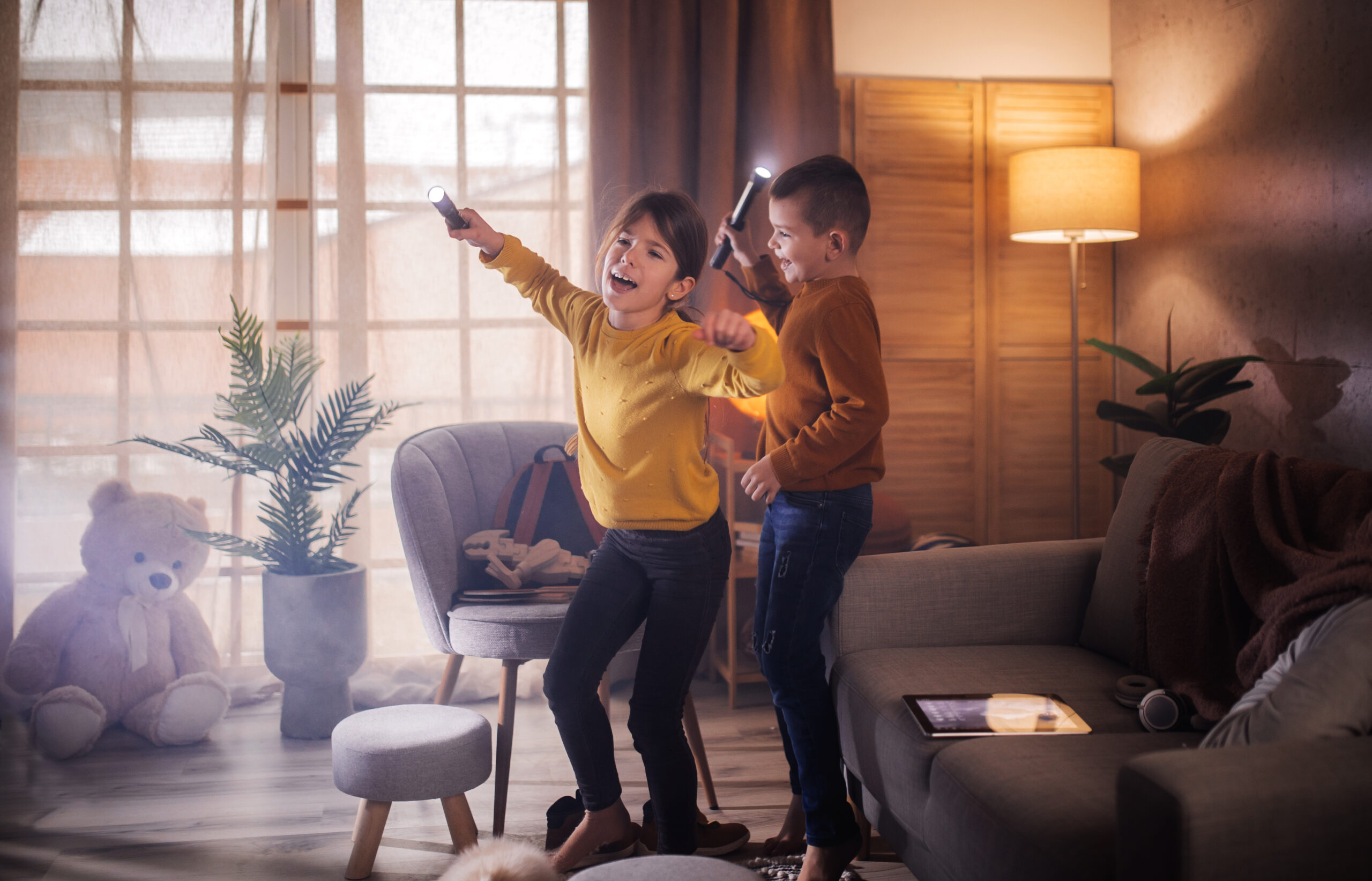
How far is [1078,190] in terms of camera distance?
2775 millimetres

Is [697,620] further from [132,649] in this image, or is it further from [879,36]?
[879,36]

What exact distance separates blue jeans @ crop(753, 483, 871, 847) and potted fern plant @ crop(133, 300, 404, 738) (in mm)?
1380

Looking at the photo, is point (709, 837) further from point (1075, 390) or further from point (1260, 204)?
point (1260, 204)

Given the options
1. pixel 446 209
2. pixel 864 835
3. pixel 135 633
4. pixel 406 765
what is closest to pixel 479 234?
pixel 446 209

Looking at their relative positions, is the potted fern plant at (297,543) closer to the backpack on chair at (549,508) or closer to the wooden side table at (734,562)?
the backpack on chair at (549,508)

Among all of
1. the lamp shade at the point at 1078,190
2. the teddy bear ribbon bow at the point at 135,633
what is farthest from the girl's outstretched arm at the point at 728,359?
the teddy bear ribbon bow at the point at 135,633

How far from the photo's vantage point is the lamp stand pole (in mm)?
2924

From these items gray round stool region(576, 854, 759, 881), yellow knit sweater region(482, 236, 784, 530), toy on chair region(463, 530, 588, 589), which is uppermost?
yellow knit sweater region(482, 236, 784, 530)

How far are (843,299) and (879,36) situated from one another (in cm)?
192

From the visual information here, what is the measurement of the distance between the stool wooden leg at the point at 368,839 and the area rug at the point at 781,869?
0.67 meters

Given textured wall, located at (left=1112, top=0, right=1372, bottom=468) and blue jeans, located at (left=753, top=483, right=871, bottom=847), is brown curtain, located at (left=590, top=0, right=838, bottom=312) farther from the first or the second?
blue jeans, located at (left=753, top=483, right=871, bottom=847)

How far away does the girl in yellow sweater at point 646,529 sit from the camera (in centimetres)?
154

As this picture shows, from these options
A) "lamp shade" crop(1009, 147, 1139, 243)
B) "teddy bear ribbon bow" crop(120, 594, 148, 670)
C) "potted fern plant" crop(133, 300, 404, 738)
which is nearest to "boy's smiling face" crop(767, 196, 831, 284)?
"potted fern plant" crop(133, 300, 404, 738)

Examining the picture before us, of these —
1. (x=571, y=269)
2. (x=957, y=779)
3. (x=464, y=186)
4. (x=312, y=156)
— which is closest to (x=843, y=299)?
(x=957, y=779)
